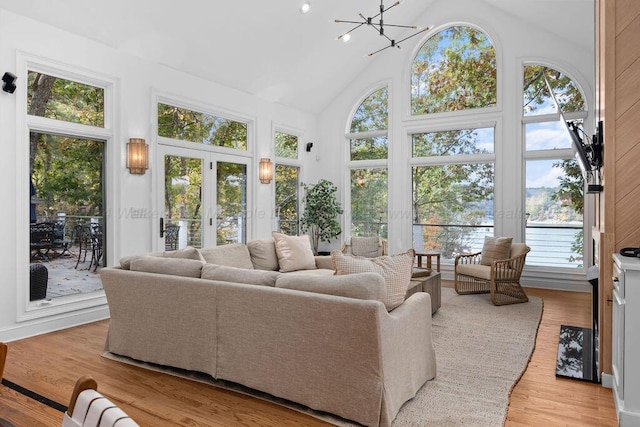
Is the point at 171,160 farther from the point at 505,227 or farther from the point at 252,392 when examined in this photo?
the point at 505,227

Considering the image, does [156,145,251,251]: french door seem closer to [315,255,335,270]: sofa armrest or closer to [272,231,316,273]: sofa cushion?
[272,231,316,273]: sofa cushion

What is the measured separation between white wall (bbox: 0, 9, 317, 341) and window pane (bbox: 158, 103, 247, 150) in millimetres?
206

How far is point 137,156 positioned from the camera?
507cm

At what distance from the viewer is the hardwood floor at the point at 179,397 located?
254 cm

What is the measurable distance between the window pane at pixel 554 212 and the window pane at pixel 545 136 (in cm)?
23

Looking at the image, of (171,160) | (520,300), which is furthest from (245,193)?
(520,300)

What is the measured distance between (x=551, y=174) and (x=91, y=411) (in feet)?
23.4

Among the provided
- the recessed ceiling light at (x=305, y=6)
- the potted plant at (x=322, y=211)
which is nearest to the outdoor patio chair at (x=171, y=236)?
the potted plant at (x=322, y=211)

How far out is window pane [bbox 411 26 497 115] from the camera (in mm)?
7086

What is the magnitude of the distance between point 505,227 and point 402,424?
5.16 meters

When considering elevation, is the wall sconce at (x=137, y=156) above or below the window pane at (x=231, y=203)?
above

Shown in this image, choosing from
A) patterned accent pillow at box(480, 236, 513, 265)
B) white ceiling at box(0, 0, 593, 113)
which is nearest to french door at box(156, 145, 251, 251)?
white ceiling at box(0, 0, 593, 113)

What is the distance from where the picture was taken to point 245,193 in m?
7.04

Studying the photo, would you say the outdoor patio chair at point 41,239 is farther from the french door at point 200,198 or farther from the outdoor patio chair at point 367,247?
the outdoor patio chair at point 367,247
